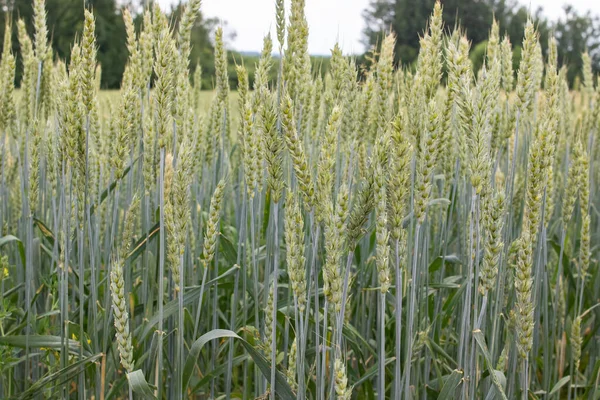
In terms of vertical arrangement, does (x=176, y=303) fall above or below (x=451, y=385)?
above

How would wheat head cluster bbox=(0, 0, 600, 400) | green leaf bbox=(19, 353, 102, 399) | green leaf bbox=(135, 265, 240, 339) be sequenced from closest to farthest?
wheat head cluster bbox=(0, 0, 600, 400) < green leaf bbox=(19, 353, 102, 399) < green leaf bbox=(135, 265, 240, 339)

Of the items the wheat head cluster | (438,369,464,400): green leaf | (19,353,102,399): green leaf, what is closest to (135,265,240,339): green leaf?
the wheat head cluster

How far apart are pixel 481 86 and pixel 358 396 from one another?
48.7 inches

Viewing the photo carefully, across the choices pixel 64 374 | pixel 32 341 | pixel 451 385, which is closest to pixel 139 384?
pixel 64 374

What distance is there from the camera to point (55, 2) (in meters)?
27.6

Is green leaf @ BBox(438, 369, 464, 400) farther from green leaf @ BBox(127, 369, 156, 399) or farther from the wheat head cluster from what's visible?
green leaf @ BBox(127, 369, 156, 399)

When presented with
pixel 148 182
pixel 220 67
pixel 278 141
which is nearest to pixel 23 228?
pixel 148 182

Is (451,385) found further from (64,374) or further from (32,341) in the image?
(32,341)

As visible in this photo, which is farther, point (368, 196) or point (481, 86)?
point (481, 86)

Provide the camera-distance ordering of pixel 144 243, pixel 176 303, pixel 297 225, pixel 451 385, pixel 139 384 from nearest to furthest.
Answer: pixel 297 225
pixel 139 384
pixel 451 385
pixel 176 303
pixel 144 243

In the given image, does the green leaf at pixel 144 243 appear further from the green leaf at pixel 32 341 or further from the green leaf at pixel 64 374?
the green leaf at pixel 64 374

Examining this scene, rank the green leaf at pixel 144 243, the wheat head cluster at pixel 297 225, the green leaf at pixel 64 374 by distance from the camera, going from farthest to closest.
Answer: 1. the green leaf at pixel 144 243
2. the green leaf at pixel 64 374
3. the wheat head cluster at pixel 297 225

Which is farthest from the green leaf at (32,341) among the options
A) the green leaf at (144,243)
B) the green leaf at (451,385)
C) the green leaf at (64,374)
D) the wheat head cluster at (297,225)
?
the green leaf at (451,385)

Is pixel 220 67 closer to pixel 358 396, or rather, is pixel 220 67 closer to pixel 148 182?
pixel 148 182
